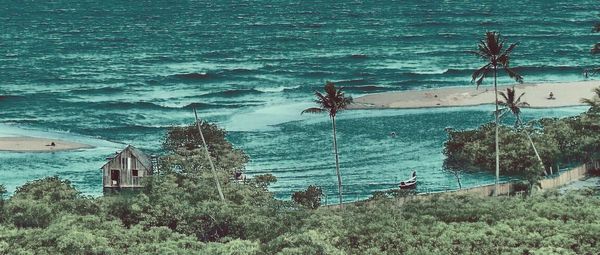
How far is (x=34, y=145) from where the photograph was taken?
108 meters

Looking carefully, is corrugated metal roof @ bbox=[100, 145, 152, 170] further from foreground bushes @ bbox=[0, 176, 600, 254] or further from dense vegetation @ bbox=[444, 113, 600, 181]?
dense vegetation @ bbox=[444, 113, 600, 181]

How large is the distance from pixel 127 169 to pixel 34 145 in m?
30.3

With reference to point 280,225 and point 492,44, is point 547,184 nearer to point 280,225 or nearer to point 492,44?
point 492,44

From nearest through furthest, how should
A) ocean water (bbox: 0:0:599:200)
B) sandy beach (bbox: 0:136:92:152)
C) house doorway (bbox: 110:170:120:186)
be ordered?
house doorway (bbox: 110:170:120:186) → ocean water (bbox: 0:0:599:200) → sandy beach (bbox: 0:136:92:152)

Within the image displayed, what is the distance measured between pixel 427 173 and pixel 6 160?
41.8 meters

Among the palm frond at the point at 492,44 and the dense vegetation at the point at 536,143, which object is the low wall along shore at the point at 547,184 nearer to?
the dense vegetation at the point at 536,143

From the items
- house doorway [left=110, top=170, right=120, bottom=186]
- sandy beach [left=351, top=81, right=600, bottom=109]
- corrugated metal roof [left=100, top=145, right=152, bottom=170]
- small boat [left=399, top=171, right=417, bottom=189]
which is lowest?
small boat [left=399, top=171, right=417, bottom=189]

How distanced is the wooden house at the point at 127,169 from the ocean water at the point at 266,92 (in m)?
9.18

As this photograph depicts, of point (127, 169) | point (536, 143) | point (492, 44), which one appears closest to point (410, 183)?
point (536, 143)

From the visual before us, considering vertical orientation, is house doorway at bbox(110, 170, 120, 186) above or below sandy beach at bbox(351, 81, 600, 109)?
below

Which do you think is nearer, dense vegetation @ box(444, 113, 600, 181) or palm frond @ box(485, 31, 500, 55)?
palm frond @ box(485, 31, 500, 55)

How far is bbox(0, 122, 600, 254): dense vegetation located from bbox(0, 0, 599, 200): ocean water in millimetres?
27060

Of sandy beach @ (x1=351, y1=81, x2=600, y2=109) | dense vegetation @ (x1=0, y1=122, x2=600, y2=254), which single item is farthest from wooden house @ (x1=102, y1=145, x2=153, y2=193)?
sandy beach @ (x1=351, y1=81, x2=600, y2=109)

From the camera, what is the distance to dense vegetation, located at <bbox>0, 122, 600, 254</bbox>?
51.0m
